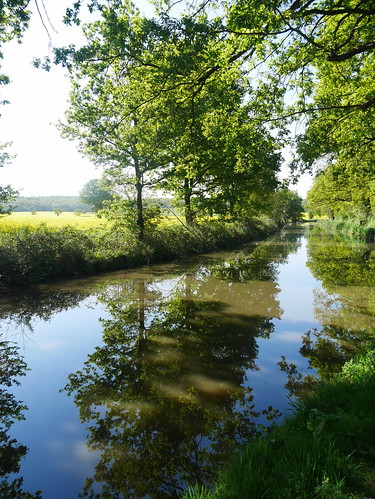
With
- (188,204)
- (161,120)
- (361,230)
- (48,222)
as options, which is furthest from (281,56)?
(361,230)

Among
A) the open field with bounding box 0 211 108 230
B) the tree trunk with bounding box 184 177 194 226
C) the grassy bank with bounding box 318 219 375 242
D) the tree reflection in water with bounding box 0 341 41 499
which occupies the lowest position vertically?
the tree reflection in water with bounding box 0 341 41 499

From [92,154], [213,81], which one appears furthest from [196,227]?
[213,81]

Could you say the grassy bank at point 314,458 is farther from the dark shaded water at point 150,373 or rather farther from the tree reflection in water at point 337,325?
the tree reflection in water at point 337,325

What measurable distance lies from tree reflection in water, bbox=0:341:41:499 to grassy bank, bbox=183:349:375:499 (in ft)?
6.00

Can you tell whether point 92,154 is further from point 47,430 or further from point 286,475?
point 286,475

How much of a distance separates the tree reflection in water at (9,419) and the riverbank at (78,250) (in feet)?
19.9

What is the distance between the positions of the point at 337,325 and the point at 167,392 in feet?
16.5

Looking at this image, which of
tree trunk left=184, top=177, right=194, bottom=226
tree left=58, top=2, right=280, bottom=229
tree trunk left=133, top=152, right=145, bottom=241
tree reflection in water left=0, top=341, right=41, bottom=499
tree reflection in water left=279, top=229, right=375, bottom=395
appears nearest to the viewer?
tree reflection in water left=0, top=341, right=41, bottom=499

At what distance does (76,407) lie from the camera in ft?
14.2

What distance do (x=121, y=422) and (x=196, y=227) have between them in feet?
67.3

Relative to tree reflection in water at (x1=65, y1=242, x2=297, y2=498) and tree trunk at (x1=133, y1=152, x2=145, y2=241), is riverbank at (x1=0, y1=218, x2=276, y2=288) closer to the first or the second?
tree trunk at (x1=133, y1=152, x2=145, y2=241)

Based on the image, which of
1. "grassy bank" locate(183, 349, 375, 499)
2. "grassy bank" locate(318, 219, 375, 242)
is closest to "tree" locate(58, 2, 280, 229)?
"grassy bank" locate(183, 349, 375, 499)

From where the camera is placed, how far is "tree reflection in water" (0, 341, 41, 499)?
118 inches

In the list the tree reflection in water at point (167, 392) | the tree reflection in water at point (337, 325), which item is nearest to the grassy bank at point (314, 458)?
the tree reflection in water at point (167, 392)
